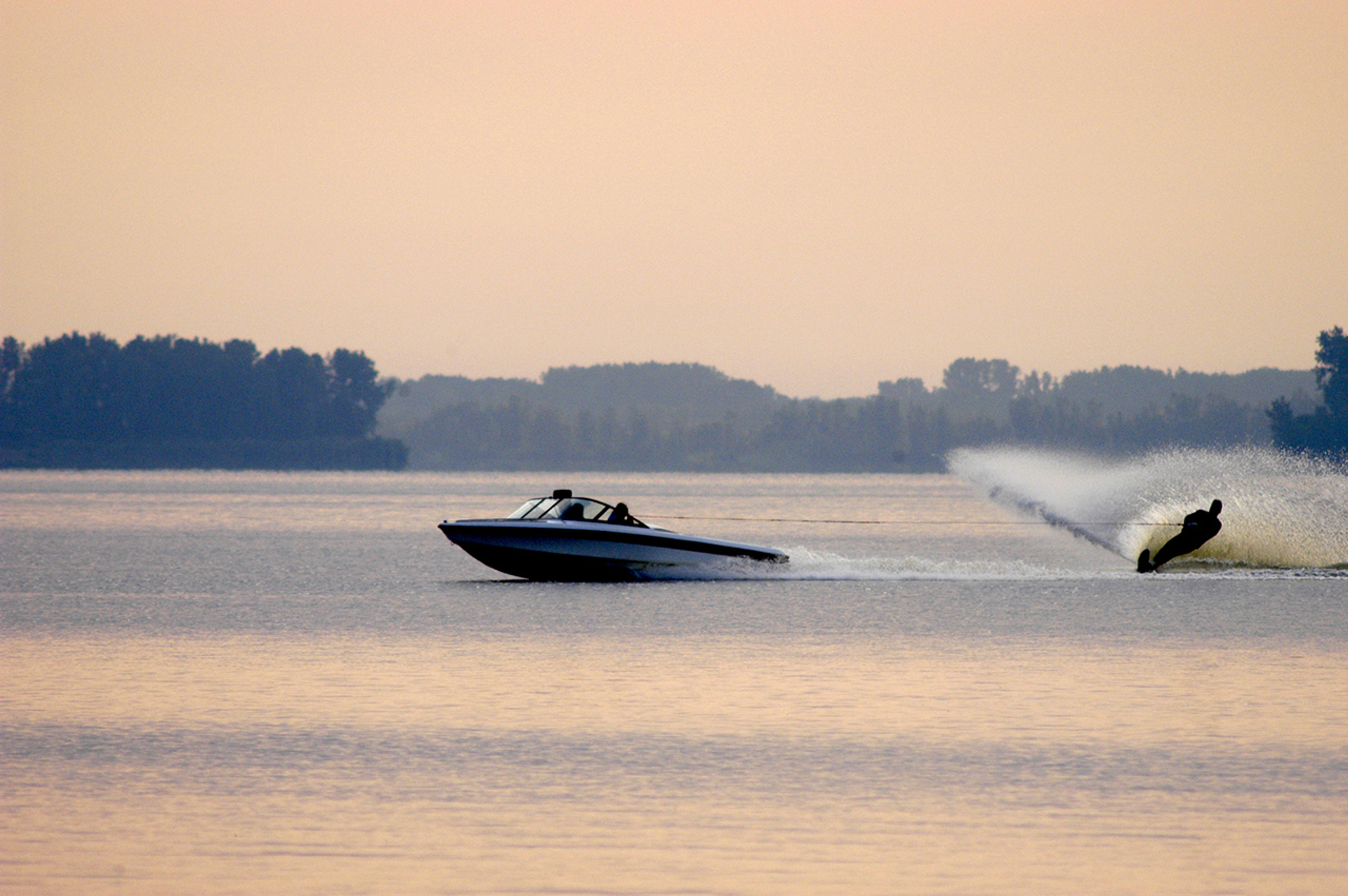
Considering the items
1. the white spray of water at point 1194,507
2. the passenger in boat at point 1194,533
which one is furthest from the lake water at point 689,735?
the white spray of water at point 1194,507

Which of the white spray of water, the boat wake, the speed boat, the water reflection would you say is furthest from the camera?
the white spray of water

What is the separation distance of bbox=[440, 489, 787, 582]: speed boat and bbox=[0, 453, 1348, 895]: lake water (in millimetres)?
772

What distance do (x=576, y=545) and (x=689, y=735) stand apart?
2098cm

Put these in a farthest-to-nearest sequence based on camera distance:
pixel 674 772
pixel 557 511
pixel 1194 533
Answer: pixel 1194 533, pixel 557 511, pixel 674 772

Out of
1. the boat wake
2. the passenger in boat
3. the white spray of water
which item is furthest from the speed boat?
the white spray of water

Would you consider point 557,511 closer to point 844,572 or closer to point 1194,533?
point 844,572

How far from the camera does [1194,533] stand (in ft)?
147

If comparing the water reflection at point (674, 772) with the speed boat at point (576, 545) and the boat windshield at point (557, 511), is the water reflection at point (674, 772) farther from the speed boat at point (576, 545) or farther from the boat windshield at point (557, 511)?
the boat windshield at point (557, 511)

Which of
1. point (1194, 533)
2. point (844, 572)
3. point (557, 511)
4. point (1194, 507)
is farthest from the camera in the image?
point (1194, 507)

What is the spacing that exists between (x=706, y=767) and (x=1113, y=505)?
298 ft

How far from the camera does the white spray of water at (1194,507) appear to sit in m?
56.4

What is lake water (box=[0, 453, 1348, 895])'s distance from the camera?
15.5 metres

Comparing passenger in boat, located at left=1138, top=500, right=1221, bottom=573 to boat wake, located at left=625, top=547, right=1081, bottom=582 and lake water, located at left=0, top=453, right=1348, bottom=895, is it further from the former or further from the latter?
boat wake, located at left=625, top=547, right=1081, bottom=582

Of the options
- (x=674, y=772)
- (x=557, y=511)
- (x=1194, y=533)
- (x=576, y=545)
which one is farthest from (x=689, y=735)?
(x=1194, y=533)
